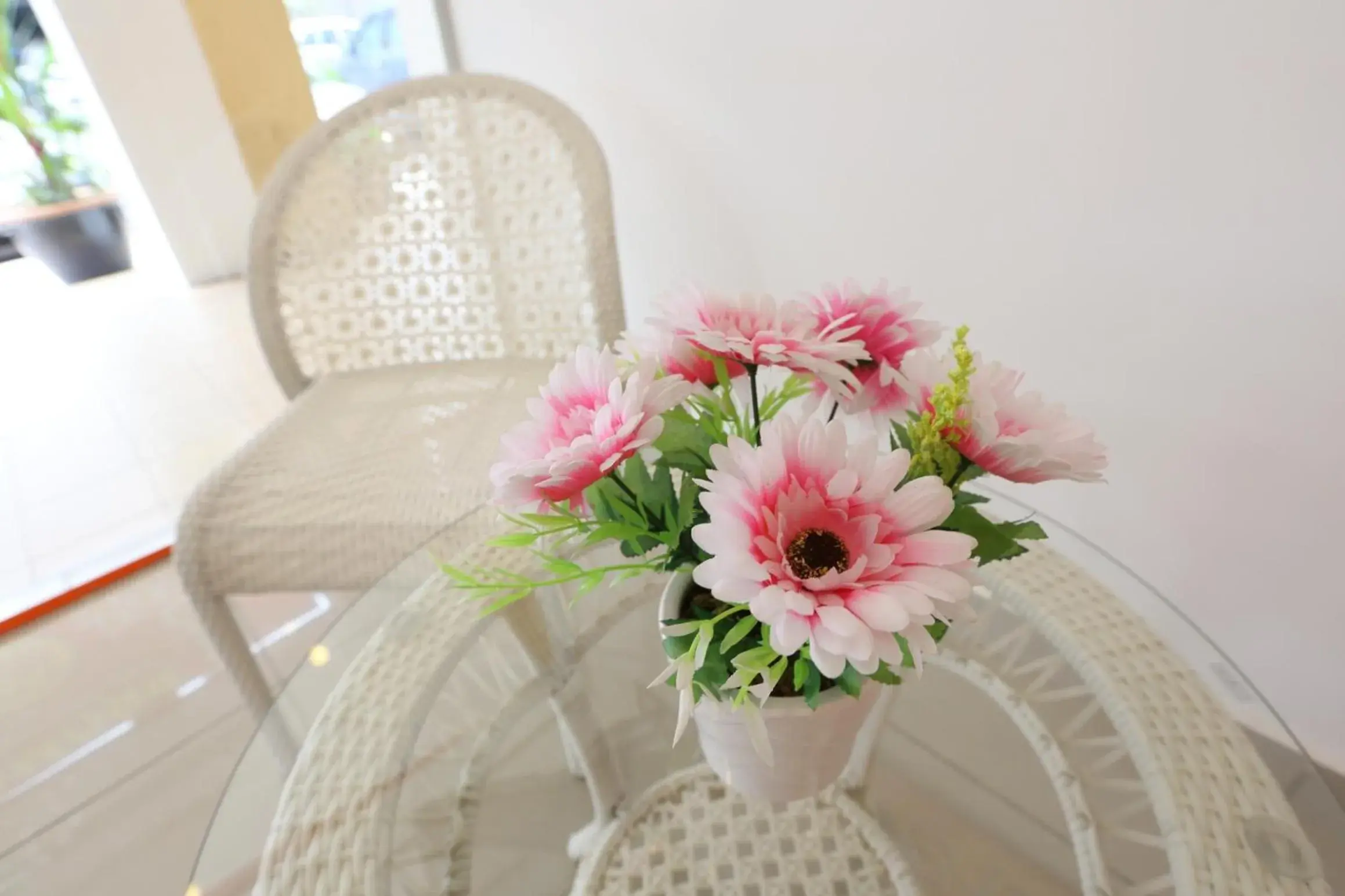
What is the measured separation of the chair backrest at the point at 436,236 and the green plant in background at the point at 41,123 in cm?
96

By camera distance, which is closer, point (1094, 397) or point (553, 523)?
point (553, 523)

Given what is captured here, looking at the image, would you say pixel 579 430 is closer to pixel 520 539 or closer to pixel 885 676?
pixel 520 539

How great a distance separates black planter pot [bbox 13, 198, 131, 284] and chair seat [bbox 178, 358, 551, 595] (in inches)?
46.5

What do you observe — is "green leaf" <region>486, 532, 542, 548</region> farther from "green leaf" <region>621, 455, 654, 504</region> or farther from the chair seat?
the chair seat

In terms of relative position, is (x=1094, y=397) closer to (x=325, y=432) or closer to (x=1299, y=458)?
(x=1299, y=458)

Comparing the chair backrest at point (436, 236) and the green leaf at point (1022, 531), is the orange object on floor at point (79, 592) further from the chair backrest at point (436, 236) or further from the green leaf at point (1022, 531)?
the green leaf at point (1022, 531)

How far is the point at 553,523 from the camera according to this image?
427 millimetres

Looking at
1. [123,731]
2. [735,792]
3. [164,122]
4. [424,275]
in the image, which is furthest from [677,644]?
[164,122]

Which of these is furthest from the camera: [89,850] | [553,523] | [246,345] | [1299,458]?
[246,345]

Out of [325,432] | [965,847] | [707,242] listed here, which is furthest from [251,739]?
[707,242]

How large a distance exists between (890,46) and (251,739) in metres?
0.95

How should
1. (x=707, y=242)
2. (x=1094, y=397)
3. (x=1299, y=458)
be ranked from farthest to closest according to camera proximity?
1. (x=707, y=242)
2. (x=1094, y=397)
3. (x=1299, y=458)

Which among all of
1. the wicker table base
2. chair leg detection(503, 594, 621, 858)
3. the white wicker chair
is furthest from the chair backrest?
the wicker table base

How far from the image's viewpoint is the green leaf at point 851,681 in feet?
1.27
